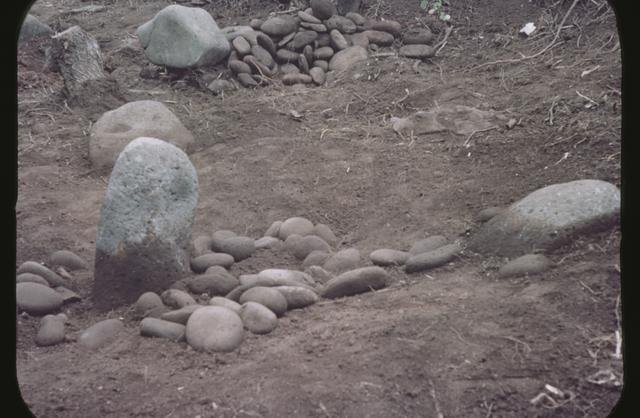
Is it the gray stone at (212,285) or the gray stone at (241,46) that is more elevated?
the gray stone at (212,285)

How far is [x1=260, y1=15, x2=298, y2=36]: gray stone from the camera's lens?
771 cm

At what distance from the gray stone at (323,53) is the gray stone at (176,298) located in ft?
14.6

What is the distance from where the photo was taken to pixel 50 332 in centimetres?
338

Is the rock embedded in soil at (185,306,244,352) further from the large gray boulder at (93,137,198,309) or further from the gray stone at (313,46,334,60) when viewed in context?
the gray stone at (313,46,334,60)

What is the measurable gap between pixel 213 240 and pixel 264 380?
179cm

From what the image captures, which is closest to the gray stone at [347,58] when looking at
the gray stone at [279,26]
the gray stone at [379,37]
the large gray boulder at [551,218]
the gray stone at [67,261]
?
the gray stone at [379,37]

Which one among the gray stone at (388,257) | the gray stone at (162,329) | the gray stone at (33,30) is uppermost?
the gray stone at (162,329)

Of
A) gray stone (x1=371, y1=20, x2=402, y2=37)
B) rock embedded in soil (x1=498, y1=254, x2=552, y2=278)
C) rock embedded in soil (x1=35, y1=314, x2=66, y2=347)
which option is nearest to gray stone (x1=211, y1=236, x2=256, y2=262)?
rock embedded in soil (x1=35, y1=314, x2=66, y2=347)

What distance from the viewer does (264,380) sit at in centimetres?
267

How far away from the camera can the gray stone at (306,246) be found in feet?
14.1

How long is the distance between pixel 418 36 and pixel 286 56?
144 centimetres

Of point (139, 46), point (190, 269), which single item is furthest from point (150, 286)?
point (139, 46)

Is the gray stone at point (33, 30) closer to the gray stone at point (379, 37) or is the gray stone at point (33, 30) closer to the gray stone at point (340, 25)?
the gray stone at point (340, 25)

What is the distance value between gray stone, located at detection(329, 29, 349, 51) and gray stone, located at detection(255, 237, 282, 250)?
12.3 feet
